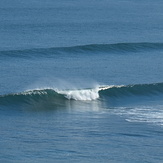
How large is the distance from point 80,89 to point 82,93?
33.5 inches

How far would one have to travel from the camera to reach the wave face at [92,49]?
2347 inches

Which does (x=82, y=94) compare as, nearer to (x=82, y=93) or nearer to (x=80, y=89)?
(x=82, y=93)

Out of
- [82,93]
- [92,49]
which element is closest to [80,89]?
[82,93]

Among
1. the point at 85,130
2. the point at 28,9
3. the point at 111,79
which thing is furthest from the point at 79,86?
the point at 28,9

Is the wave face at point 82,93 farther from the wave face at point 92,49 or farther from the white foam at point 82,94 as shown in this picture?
the wave face at point 92,49

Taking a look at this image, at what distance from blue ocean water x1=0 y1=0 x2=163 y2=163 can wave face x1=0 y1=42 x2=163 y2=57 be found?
0.25ft

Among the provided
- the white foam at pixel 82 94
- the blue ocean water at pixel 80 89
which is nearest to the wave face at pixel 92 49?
the blue ocean water at pixel 80 89

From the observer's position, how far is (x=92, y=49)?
208ft

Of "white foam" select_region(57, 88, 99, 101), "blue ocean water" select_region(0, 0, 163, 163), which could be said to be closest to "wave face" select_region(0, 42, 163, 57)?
"blue ocean water" select_region(0, 0, 163, 163)

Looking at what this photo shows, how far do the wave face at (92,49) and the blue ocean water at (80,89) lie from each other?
3.0 inches

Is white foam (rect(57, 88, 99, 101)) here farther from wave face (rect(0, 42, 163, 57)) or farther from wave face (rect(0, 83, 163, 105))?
wave face (rect(0, 42, 163, 57))

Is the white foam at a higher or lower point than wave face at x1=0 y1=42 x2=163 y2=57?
lower

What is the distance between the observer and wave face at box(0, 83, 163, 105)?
4678 centimetres

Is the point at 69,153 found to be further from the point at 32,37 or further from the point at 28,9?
the point at 28,9
